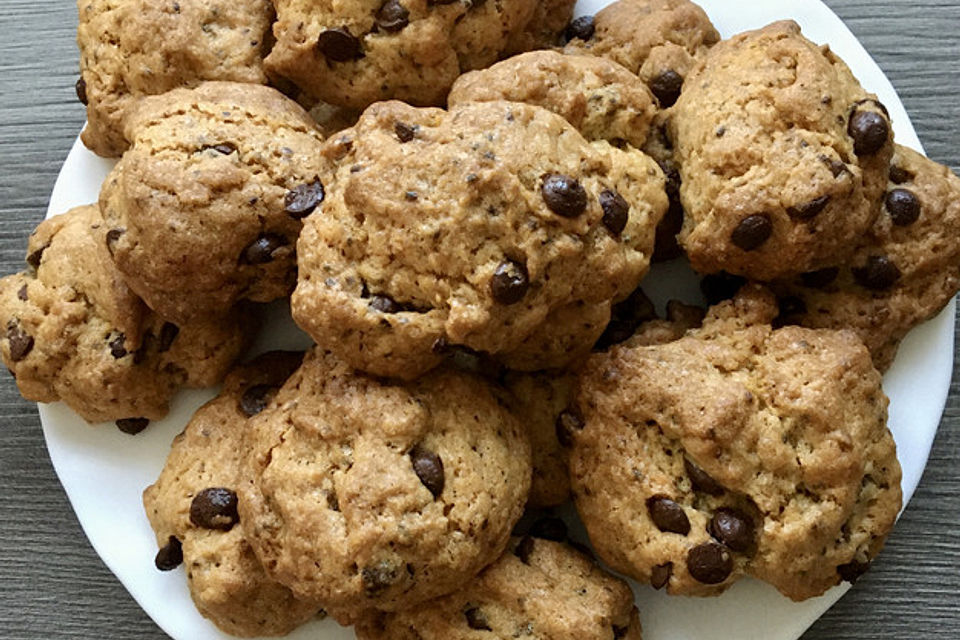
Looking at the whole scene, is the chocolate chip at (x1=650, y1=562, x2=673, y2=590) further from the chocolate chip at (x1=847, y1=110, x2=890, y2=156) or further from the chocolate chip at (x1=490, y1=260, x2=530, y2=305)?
the chocolate chip at (x1=847, y1=110, x2=890, y2=156)

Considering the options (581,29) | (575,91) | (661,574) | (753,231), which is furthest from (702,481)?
(581,29)

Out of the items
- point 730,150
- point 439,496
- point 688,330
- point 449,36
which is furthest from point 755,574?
point 449,36

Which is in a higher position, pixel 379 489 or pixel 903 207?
pixel 903 207

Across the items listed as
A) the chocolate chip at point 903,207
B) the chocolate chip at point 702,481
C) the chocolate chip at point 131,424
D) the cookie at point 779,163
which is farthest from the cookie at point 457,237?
the chocolate chip at point 131,424

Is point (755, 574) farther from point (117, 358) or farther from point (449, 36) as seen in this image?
point (117, 358)

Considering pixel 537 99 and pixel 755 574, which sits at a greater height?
pixel 537 99

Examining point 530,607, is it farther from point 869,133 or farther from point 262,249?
point 869,133
